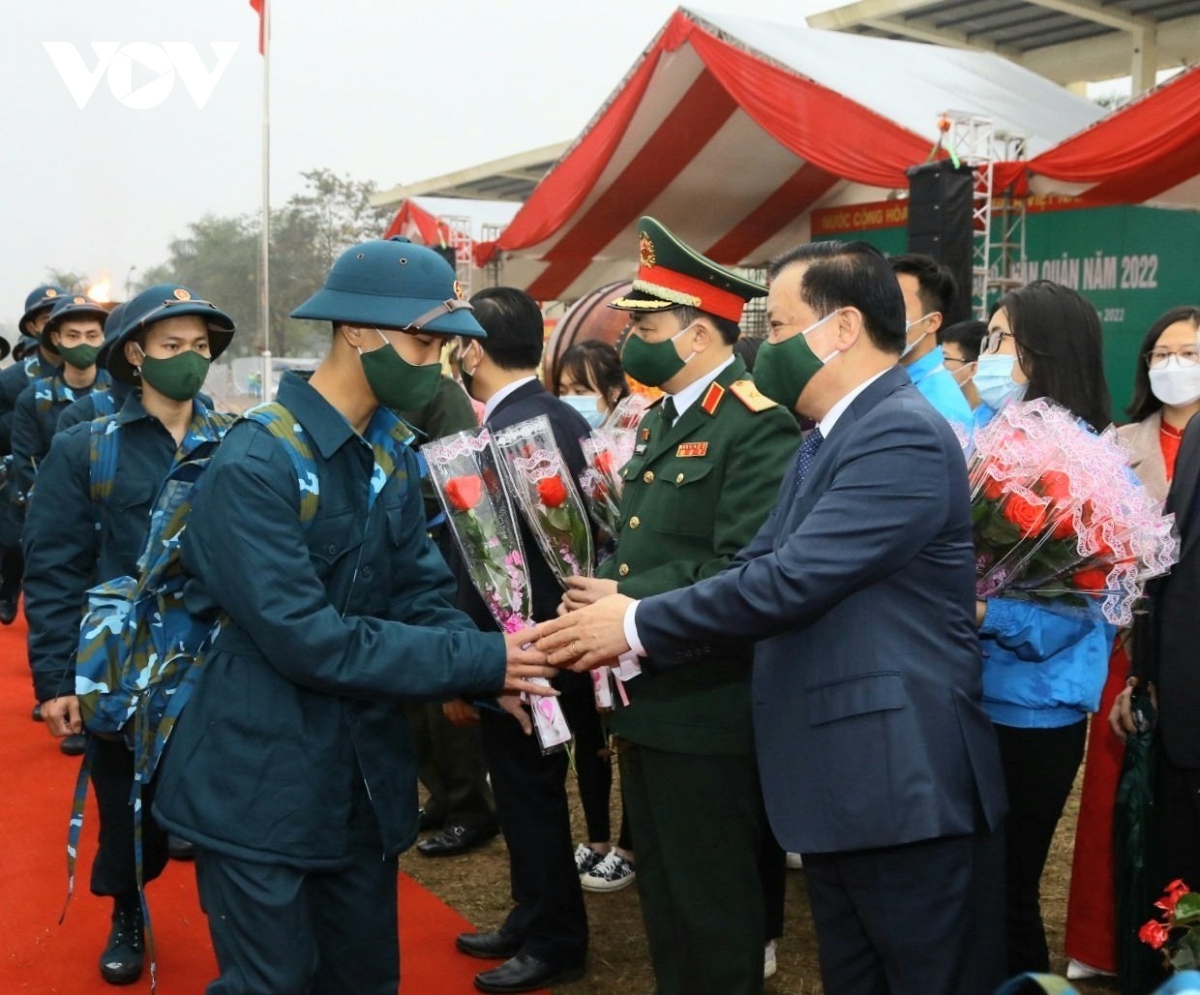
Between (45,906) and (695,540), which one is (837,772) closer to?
(695,540)

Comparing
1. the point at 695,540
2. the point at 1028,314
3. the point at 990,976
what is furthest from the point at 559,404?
the point at 990,976

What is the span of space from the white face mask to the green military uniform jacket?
122cm

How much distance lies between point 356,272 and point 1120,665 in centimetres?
229

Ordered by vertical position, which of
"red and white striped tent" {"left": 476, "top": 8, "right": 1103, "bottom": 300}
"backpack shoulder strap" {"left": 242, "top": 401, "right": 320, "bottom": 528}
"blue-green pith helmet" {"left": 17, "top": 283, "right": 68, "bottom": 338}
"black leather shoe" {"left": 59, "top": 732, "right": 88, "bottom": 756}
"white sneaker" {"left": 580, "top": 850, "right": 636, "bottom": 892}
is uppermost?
"red and white striped tent" {"left": 476, "top": 8, "right": 1103, "bottom": 300}

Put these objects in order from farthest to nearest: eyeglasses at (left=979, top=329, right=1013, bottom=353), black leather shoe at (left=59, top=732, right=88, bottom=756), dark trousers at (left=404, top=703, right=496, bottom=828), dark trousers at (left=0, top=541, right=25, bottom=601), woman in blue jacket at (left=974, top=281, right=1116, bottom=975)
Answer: dark trousers at (left=0, top=541, right=25, bottom=601) → black leather shoe at (left=59, top=732, right=88, bottom=756) → dark trousers at (left=404, top=703, right=496, bottom=828) → eyeglasses at (left=979, top=329, right=1013, bottom=353) → woman in blue jacket at (left=974, top=281, right=1116, bottom=975)

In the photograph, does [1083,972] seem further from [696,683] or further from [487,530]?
[487,530]

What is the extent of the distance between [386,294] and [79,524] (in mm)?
1646

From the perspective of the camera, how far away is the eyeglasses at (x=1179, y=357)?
129 inches

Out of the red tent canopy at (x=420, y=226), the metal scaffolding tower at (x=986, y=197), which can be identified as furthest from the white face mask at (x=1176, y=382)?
the red tent canopy at (x=420, y=226)

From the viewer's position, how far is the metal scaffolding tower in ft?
27.0

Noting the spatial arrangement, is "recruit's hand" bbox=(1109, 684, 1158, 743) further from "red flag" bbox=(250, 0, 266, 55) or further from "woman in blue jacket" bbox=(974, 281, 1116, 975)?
"red flag" bbox=(250, 0, 266, 55)

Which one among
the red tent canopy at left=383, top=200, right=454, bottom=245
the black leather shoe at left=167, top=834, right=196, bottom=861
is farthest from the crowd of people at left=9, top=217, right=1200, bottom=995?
the red tent canopy at left=383, top=200, right=454, bottom=245

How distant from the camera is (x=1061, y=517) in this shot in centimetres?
235

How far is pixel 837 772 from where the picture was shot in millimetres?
2066
